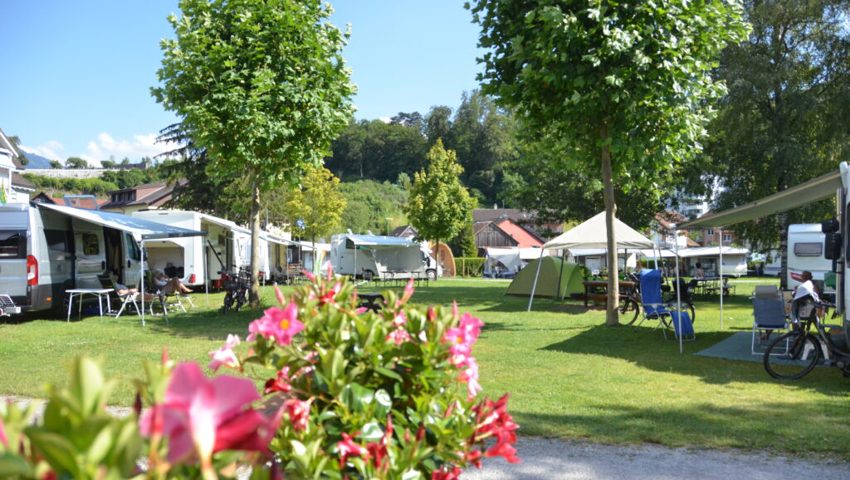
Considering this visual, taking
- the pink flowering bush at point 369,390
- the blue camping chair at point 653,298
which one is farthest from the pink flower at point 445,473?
the blue camping chair at point 653,298

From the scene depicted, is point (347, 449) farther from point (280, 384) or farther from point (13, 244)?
point (13, 244)

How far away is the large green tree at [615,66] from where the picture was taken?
10789 mm

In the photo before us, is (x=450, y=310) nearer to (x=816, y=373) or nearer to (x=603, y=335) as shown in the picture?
(x=816, y=373)

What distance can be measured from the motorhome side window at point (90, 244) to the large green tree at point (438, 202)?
25803mm

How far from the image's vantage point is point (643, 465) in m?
4.64

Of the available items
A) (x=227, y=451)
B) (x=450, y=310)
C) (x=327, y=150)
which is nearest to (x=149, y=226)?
(x=327, y=150)

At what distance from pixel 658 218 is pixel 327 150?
1694 cm

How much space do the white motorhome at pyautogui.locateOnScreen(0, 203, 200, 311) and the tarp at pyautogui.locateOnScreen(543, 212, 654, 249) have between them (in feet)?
29.7

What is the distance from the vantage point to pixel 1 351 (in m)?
9.65

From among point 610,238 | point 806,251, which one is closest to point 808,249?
point 806,251

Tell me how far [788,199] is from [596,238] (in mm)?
7134

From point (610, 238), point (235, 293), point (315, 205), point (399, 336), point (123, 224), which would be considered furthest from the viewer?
point (315, 205)

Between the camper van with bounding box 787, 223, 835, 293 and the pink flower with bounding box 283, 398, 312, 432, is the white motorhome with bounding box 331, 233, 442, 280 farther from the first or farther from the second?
the pink flower with bounding box 283, 398, 312, 432

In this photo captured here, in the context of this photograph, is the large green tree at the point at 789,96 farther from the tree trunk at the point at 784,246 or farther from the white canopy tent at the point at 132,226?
the white canopy tent at the point at 132,226
